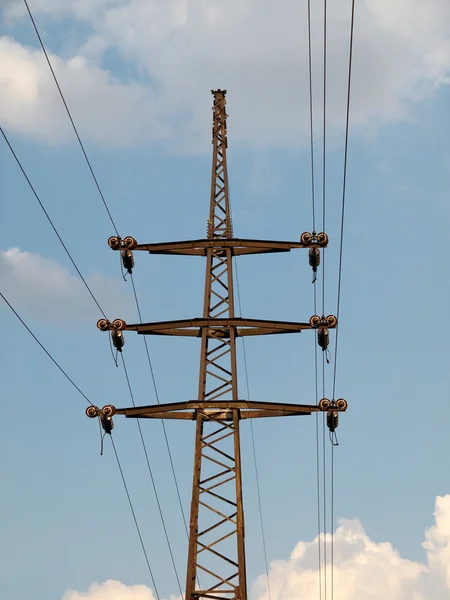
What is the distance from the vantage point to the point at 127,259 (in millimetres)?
36281

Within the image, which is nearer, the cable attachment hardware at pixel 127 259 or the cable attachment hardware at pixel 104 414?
the cable attachment hardware at pixel 104 414

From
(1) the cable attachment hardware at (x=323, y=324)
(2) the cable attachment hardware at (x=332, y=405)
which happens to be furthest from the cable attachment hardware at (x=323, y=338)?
(2) the cable attachment hardware at (x=332, y=405)

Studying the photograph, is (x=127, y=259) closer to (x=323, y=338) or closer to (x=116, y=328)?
(x=116, y=328)

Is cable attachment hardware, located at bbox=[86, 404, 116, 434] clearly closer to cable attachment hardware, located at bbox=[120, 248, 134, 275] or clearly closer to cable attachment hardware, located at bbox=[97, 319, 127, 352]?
cable attachment hardware, located at bbox=[97, 319, 127, 352]

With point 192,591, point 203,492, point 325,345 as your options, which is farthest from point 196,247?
point 192,591

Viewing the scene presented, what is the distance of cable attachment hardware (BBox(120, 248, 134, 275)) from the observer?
3622 centimetres

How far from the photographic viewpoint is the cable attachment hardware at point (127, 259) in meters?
36.2

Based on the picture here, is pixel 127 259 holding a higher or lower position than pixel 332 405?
higher

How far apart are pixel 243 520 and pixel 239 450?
196 cm

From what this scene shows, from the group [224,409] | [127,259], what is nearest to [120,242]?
[127,259]

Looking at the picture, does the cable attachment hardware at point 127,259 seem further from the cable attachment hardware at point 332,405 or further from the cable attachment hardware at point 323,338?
the cable attachment hardware at point 332,405

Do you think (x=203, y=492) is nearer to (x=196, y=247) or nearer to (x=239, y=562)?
(x=239, y=562)

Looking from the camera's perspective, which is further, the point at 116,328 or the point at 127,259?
the point at 127,259

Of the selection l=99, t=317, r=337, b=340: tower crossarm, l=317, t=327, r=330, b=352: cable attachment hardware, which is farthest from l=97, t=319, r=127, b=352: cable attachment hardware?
l=317, t=327, r=330, b=352: cable attachment hardware
